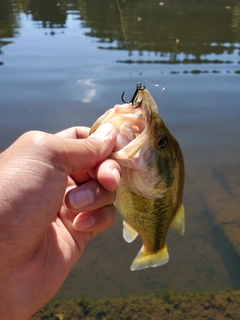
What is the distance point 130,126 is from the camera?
2236mm

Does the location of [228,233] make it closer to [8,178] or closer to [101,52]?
[8,178]

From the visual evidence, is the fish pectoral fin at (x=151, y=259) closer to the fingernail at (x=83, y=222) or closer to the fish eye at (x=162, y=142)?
the fingernail at (x=83, y=222)

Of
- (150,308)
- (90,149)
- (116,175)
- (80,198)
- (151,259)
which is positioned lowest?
(150,308)

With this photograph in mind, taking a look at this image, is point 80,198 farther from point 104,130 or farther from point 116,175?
point 104,130

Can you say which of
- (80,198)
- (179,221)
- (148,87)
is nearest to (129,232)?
(179,221)

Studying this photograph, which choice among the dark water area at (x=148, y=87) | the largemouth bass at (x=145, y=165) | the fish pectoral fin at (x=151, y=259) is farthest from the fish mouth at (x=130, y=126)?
the fish pectoral fin at (x=151, y=259)

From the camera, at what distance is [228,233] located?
4914mm

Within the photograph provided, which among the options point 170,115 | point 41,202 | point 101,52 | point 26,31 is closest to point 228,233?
point 170,115

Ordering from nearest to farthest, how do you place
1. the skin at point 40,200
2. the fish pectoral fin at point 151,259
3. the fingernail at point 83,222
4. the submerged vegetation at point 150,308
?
the skin at point 40,200
the fingernail at point 83,222
the fish pectoral fin at point 151,259
the submerged vegetation at point 150,308

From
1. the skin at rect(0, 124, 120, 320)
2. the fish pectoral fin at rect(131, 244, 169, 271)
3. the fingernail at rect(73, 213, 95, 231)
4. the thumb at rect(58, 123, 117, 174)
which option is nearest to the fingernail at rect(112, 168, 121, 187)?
the skin at rect(0, 124, 120, 320)

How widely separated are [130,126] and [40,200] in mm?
638

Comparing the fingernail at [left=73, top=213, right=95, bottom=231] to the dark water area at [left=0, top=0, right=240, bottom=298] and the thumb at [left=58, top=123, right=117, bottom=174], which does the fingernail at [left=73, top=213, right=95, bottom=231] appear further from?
the dark water area at [left=0, top=0, right=240, bottom=298]

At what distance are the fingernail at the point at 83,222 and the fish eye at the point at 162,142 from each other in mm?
696

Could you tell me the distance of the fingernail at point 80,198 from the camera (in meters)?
2.23
